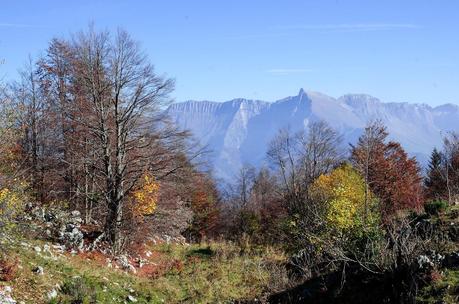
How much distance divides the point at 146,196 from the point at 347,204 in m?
10.5

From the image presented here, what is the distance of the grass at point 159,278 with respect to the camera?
1398cm

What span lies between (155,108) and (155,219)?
19.8ft

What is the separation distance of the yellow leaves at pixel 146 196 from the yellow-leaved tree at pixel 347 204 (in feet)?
29.3

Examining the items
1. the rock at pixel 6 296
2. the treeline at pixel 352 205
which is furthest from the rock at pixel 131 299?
the treeline at pixel 352 205

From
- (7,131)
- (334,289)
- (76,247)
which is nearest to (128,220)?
(76,247)

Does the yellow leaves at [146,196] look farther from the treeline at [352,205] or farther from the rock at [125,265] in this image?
the treeline at [352,205]

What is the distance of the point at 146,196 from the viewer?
25016 mm

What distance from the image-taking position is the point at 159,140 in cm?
2517

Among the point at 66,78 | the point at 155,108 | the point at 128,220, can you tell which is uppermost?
the point at 66,78

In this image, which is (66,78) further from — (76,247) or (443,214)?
(443,214)

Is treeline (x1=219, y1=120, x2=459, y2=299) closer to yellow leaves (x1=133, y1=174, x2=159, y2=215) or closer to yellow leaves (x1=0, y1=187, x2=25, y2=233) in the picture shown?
yellow leaves (x1=133, y1=174, x2=159, y2=215)

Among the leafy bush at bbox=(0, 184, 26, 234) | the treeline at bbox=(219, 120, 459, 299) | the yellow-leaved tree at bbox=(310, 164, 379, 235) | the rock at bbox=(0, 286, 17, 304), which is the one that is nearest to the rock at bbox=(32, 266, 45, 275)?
the rock at bbox=(0, 286, 17, 304)

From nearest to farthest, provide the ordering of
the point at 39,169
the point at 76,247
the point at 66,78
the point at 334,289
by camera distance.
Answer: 1. the point at 334,289
2. the point at 76,247
3. the point at 39,169
4. the point at 66,78

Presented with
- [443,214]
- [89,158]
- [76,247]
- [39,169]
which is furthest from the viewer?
[39,169]
